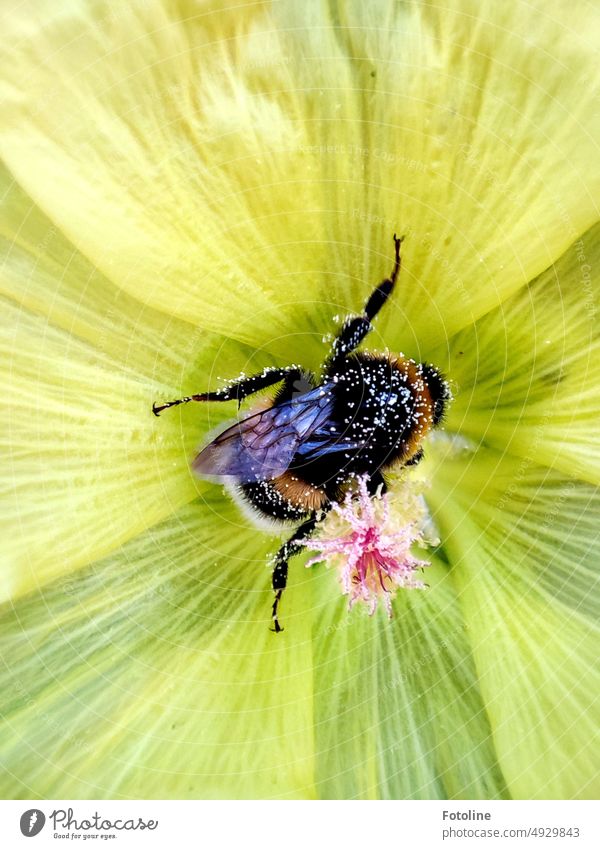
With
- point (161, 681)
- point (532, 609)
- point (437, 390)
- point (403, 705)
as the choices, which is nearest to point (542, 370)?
point (437, 390)

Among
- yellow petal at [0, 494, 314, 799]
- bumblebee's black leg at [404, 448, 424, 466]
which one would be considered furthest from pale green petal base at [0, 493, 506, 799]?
bumblebee's black leg at [404, 448, 424, 466]

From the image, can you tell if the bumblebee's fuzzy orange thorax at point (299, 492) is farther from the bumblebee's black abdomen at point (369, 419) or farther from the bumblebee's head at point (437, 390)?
the bumblebee's head at point (437, 390)

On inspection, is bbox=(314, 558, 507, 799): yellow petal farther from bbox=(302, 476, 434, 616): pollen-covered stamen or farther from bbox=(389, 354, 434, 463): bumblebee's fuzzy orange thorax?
bbox=(389, 354, 434, 463): bumblebee's fuzzy orange thorax

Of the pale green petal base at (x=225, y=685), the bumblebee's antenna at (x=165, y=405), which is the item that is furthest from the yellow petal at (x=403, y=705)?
the bumblebee's antenna at (x=165, y=405)
